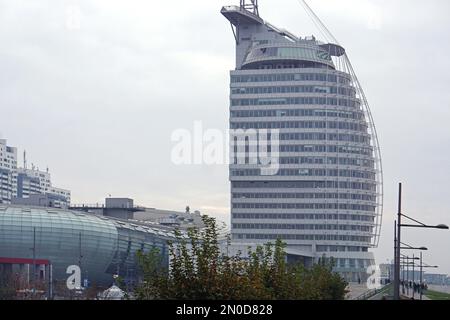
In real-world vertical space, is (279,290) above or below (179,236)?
below
